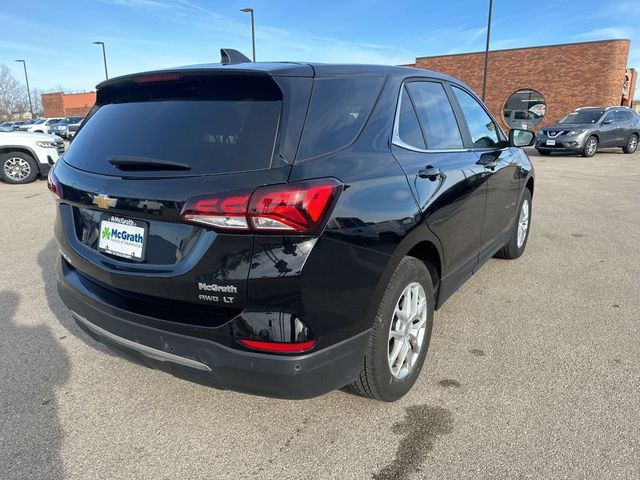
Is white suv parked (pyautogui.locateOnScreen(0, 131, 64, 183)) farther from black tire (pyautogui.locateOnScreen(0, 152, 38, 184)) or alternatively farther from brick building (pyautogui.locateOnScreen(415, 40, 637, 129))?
brick building (pyautogui.locateOnScreen(415, 40, 637, 129))

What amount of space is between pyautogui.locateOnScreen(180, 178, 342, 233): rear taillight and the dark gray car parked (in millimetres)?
16552

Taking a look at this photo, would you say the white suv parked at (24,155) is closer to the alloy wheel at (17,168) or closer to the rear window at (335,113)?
the alloy wheel at (17,168)

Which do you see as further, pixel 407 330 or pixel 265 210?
pixel 407 330

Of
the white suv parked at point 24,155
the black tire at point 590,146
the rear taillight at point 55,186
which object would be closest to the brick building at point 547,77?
the black tire at point 590,146

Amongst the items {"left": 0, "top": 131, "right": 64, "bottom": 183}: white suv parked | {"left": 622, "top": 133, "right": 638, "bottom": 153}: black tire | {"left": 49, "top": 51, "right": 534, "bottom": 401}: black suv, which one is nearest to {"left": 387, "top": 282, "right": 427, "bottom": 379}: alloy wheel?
{"left": 49, "top": 51, "right": 534, "bottom": 401}: black suv

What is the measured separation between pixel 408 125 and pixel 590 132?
16005mm

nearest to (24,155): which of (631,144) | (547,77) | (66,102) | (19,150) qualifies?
(19,150)

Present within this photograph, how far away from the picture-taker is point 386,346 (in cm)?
233

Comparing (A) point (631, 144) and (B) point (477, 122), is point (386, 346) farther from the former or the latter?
(A) point (631, 144)

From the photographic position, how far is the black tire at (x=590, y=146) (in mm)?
15952

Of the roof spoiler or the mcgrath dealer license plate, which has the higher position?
the roof spoiler

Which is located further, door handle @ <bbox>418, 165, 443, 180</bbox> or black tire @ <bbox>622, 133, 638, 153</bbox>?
black tire @ <bbox>622, 133, 638, 153</bbox>

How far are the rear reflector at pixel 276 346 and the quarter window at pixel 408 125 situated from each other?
1.26m

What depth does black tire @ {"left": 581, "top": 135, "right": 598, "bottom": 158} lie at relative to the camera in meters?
16.0
